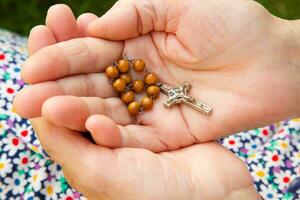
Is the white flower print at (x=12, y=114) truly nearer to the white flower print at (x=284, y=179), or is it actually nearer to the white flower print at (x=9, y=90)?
the white flower print at (x=9, y=90)

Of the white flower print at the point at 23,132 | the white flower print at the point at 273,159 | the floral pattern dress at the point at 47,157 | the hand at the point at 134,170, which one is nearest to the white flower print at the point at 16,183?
the floral pattern dress at the point at 47,157

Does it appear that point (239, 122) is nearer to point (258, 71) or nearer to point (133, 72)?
point (258, 71)

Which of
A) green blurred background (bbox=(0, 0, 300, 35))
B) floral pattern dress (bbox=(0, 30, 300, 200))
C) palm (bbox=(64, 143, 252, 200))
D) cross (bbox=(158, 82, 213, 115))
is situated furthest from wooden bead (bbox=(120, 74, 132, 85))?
green blurred background (bbox=(0, 0, 300, 35))

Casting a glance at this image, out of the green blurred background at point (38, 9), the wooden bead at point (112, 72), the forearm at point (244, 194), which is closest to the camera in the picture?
the forearm at point (244, 194)

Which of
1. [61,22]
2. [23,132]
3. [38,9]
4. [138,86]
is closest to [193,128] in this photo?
[138,86]

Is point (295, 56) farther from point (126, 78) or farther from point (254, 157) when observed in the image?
point (126, 78)

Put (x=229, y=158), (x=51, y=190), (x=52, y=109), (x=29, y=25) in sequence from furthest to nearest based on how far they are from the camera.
A: (x=29, y=25), (x=51, y=190), (x=229, y=158), (x=52, y=109)

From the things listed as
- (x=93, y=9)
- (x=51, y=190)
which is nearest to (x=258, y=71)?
(x=51, y=190)
